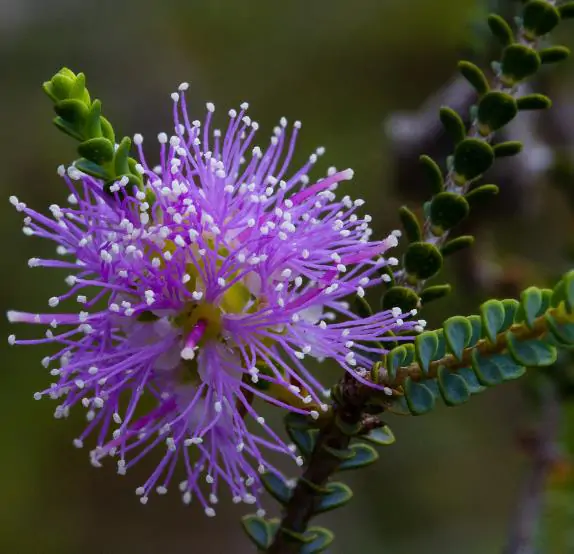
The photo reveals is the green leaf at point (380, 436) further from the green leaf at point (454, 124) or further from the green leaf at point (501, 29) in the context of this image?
the green leaf at point (501, 29)

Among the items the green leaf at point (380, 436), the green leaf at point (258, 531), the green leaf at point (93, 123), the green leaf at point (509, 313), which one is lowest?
the green leaf at point (258, 531)

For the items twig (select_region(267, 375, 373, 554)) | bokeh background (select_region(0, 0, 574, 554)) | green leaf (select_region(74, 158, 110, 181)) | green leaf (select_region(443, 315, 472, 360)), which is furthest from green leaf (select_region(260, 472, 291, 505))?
bokeh background (select_region(0, 0, 574, 554))

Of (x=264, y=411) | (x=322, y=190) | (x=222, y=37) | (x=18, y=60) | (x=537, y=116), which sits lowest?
(x=264, y=411)

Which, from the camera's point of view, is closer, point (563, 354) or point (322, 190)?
point (322, 190)

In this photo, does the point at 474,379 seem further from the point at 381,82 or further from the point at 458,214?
the point at 381,82

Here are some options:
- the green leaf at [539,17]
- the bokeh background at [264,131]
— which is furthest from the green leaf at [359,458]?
the bokeh background at [264,131]

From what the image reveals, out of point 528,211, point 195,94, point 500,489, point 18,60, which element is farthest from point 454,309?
point 18,60
